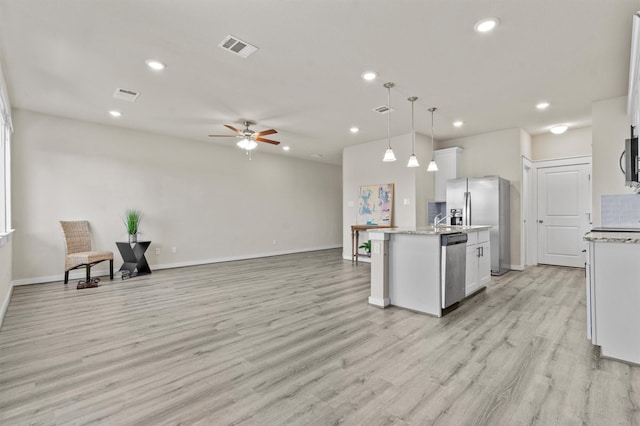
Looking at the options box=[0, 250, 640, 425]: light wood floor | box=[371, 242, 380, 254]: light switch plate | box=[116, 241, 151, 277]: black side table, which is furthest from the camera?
box=[116, 241, 151, 277]: black side table

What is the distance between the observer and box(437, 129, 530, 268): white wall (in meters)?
6.00

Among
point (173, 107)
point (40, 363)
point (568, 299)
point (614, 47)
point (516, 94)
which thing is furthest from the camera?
point (173, 107)

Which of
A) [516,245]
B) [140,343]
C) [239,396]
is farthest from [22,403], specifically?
[516,245]

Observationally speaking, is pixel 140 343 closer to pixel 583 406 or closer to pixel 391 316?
pixel 391 316

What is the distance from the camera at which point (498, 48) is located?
123 inches

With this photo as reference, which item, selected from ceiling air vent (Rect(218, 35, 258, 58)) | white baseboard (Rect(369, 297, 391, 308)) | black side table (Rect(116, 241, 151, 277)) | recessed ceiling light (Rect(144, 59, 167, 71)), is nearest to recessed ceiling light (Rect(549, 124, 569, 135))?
white baseboard (Rect(369, 297, 391, 308))

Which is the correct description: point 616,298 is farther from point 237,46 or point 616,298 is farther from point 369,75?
point 237,46

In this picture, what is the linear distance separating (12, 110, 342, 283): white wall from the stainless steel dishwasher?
549 cm

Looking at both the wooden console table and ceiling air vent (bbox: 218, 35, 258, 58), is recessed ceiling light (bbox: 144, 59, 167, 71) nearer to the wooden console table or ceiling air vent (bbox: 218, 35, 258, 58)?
ceiling air vent (bbox: 218, 35, 258, 58)

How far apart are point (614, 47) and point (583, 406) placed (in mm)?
3386

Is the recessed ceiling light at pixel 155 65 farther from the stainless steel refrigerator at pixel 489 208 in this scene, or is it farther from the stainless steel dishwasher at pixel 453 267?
the stainless steel refrigerator at pixel 489 208

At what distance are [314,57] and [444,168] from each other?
175 inches

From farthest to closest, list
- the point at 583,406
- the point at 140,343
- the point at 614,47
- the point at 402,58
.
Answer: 1. the point at 402,58
2. the point at 614,47
3. the point at 140,343
4. the point at 583,406

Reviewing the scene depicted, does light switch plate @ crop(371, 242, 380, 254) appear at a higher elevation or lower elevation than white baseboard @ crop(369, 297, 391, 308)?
higher
